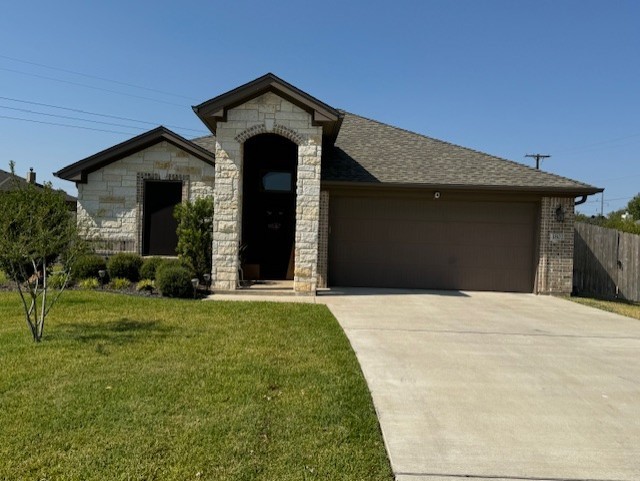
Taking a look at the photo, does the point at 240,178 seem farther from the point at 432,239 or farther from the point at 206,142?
the point at 432,239

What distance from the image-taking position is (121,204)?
12.9 m

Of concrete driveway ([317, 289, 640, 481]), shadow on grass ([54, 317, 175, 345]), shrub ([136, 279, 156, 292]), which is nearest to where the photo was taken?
concrete driveway ([317, 289, 640, 481])

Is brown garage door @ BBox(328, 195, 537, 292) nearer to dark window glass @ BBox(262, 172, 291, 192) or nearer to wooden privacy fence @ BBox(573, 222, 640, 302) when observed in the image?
dark window glass @ BBox(262, 172, 291, 192)

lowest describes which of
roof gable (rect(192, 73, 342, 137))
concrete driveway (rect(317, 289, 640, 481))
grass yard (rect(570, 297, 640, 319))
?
grass yard (rect(570, 297, 640, 319))

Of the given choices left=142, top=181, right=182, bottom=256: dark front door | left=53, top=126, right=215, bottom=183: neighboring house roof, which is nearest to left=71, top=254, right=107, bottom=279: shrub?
left=142, top=181, right=182, bottom=256: dark front door

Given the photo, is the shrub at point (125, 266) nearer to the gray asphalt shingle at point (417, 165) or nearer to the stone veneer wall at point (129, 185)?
the stone veneer wall at point (129, 185)

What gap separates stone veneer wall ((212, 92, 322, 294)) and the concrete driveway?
7.35ft

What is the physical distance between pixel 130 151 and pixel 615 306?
1251 cm

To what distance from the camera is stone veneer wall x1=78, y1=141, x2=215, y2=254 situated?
12844 mm

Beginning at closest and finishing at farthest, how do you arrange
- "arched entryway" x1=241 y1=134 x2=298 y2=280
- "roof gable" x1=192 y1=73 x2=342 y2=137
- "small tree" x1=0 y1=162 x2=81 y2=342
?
"small tree" x1=0 y1=162 x2=81 y2=342 < "roof gable" x1=192 y1=73 x2=342 y2=137 < "arched entryway" x1=241 y1=134 x2=298 y2=280

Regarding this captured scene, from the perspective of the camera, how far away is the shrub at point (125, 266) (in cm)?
1157

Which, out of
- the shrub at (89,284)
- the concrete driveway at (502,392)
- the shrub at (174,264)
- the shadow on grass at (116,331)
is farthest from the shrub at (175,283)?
the concrete driveway at (502,392)

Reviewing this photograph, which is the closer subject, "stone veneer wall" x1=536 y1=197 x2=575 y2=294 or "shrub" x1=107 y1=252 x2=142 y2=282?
"shrub" x1=107 y1=252 x2=142 y2=282

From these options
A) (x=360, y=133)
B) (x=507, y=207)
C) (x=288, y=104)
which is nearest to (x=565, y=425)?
(x=288, y=104)
